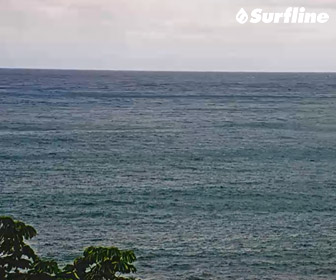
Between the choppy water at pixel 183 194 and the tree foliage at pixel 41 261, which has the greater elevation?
the tree foliage at pixel 41 261

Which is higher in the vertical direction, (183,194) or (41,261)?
(41,261)

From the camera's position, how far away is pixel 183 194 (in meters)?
46.0

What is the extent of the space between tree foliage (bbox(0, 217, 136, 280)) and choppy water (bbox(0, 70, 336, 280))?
2137cm

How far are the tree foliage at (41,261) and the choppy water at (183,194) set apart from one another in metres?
21.4

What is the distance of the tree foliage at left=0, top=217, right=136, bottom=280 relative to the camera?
28.7 ft

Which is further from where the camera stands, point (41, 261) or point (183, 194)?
point (183, 194)

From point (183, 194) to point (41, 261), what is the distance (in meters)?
37.2

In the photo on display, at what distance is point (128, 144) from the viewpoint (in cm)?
7206

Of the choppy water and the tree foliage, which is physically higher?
the tree foliage

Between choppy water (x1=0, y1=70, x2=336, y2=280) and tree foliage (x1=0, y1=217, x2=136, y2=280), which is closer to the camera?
tree foliage (x1=0, y1=217, x2=136, y2=280)

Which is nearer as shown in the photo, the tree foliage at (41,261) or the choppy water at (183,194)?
the tree foliage at (41,261)

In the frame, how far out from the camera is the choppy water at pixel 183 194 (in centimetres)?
3262

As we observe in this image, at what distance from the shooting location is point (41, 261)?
8891 millimetres

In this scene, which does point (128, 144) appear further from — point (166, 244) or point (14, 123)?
point (166, 244)
